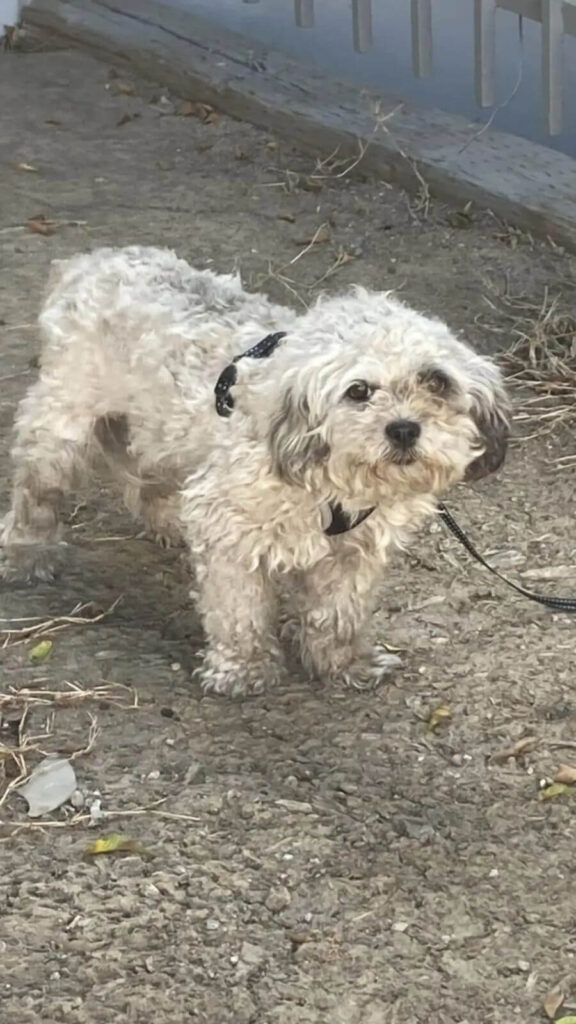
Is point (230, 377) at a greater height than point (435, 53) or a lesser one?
greater

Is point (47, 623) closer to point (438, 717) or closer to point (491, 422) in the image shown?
point (438, 717)

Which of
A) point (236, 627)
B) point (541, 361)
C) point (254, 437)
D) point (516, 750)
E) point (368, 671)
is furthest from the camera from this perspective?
point (541, 361)

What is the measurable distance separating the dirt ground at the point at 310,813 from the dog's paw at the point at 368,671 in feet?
0.13

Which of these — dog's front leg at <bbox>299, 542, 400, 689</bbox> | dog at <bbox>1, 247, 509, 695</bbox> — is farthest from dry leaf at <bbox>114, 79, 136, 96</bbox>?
dog's front leg at <bbox>299, 542, 400, 689</bbox>

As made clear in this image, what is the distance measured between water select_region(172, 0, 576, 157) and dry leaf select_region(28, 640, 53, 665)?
15.4 feet

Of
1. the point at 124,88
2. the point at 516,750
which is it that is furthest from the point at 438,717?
the point at 124,88

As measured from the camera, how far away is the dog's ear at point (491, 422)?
369 cm

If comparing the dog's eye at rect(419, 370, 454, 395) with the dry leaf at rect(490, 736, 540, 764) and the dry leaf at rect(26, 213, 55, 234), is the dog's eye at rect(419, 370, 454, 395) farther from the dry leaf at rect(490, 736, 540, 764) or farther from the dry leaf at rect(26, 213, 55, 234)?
the dry leaf at rect(26, 213, 55, 234)

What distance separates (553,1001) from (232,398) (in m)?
1.71

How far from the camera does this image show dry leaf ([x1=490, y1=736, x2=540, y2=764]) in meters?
4.05

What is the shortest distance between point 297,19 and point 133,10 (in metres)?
1.41

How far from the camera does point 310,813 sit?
3801mm

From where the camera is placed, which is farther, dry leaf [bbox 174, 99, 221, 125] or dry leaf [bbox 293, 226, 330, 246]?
dry leaf [bbox 174, 99, 221, 125]

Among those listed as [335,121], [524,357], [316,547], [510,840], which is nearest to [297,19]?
[335,121]
